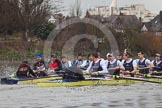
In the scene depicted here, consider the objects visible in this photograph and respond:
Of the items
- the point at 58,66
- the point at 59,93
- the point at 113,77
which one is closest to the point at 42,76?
the point at 58,66

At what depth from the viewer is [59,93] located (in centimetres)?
1997

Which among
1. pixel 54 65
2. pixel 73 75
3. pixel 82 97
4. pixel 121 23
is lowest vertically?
pixel 82 97

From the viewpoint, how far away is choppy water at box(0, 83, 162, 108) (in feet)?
54.0

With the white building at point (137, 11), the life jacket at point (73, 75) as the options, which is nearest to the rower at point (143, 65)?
the life jacket at point (73, 75)

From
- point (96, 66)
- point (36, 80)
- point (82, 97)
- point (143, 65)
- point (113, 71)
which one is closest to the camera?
point (82, 97)

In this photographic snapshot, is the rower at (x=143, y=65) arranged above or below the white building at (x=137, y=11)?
below

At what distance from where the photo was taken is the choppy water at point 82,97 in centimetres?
1645

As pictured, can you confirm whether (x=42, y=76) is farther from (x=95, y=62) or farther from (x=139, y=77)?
(x=139, y=77)

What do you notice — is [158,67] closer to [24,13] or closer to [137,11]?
[24,13]

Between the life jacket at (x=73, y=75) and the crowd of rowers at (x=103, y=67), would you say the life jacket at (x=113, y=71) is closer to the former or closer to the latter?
the crowd of rowers at (x=103, y=67)

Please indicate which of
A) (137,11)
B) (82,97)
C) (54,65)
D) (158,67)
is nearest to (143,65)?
(158,67)

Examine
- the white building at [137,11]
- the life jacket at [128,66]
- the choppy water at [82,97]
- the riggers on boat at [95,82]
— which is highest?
the white building at [137,11]

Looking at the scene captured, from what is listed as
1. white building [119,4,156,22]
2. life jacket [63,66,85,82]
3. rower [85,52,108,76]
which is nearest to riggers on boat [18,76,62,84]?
rower [85,52,108,76]

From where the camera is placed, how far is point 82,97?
61.0 feet
